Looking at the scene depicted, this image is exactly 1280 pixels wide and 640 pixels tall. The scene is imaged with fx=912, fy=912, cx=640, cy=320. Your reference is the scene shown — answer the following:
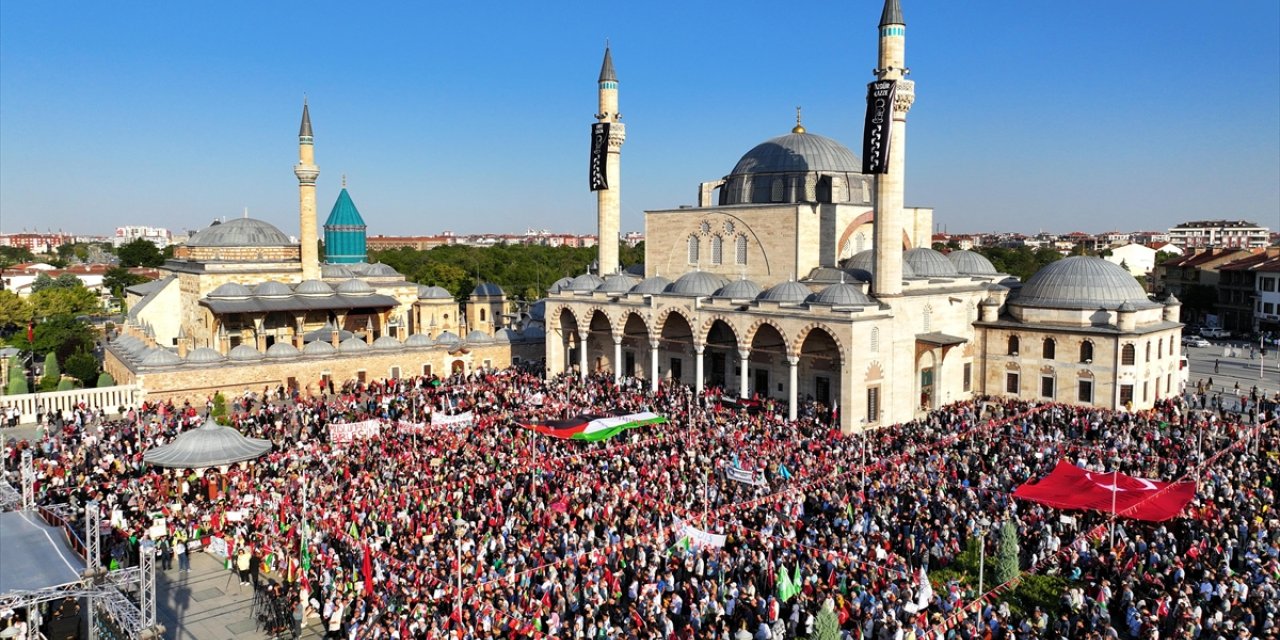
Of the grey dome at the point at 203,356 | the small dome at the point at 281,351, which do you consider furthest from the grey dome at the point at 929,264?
the grey dome at the point at 203,356

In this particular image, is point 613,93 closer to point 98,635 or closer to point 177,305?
point 177,305

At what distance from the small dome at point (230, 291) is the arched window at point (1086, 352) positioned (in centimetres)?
3285

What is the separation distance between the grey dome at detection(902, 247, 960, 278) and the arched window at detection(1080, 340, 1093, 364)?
5.23 m

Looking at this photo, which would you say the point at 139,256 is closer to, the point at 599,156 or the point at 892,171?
the point at 599,156

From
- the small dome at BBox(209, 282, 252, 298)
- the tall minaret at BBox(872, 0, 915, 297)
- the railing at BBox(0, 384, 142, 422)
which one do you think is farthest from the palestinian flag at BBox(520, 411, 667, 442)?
the small dome at BBox(209, 282, 252, 298)

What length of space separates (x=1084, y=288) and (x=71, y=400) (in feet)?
115

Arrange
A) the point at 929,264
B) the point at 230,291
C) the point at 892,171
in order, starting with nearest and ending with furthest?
the point at 892,171 → the point at 929,264 → the point at 230,291

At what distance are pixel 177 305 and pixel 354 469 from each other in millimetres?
26997

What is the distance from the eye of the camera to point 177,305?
143 feet

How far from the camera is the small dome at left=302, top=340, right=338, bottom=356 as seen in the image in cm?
3603

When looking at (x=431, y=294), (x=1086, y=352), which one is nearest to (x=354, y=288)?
(x=431, y=294)

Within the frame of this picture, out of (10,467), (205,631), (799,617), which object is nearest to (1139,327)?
(799,617)

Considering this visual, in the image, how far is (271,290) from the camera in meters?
39.8

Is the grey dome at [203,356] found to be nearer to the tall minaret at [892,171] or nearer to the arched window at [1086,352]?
the tall minaret at [892,171]
